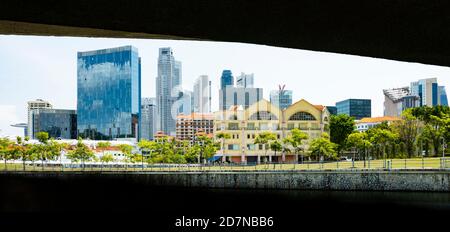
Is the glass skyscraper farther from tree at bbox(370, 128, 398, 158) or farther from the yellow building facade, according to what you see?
tree at bbox(370, 128, 398, 158)

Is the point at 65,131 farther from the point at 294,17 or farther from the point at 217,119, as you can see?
the point at 294,17

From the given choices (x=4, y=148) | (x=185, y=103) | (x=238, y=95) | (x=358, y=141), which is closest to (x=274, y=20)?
(x=358, y=141)

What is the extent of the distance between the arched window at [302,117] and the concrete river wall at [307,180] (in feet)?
98.1

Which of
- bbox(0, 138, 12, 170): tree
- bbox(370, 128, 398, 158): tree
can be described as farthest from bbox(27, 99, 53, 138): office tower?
bbox(370, 128, 398, 158): tree

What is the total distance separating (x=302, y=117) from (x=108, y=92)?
215 ft

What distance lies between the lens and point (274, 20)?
1053 centimetres

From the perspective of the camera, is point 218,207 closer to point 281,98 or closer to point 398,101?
point 281,98

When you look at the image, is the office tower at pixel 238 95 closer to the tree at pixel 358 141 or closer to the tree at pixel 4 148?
the tree at pixel 4 148

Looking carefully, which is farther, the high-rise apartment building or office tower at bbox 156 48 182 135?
office tower at bbox 156 48 182 135

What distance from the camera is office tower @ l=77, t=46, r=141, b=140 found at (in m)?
115

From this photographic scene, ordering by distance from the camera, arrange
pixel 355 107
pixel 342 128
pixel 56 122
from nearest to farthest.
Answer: pixel 342 128 < pixel 56 122 < pixel 355 107

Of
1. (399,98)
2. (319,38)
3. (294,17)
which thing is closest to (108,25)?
(294,17)

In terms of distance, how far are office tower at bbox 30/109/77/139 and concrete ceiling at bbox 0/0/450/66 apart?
9526 centimetres
